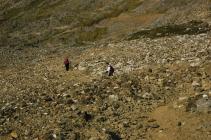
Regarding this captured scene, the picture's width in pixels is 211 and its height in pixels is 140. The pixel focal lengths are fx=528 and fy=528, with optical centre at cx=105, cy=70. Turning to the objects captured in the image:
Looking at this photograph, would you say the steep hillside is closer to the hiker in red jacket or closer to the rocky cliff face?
the rocky cliff face

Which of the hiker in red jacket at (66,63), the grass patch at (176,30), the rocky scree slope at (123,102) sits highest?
the grass patch at (176,30)

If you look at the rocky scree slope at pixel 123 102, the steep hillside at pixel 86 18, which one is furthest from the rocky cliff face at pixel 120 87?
the steep hillside at pixel 86 18

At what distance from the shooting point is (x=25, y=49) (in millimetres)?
79062

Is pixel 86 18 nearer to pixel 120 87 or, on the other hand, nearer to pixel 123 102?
pixel 120 87

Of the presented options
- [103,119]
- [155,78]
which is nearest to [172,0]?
[155,78]

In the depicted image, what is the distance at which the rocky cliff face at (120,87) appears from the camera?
3011 centimetres

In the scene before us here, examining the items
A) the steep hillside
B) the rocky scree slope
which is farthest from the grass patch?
the rocky scree slope

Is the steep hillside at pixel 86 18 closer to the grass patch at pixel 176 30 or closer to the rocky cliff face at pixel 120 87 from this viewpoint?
the rocky cliff face at pixel 120 87

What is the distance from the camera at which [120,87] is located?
1437 inches

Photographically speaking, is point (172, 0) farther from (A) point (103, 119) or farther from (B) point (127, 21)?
(A) point (103, 119)

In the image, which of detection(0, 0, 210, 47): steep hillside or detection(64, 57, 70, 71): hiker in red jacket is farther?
detection(0, 0, 210, 47): steep hillside

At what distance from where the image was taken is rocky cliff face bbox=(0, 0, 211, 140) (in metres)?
30.1

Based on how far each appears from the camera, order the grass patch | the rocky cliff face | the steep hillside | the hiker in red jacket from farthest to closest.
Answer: the steep hillside
the grass patch
the hiker in red jacket
the rocky cliff face

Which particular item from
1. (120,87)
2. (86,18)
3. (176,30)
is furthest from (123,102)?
(86,18)
